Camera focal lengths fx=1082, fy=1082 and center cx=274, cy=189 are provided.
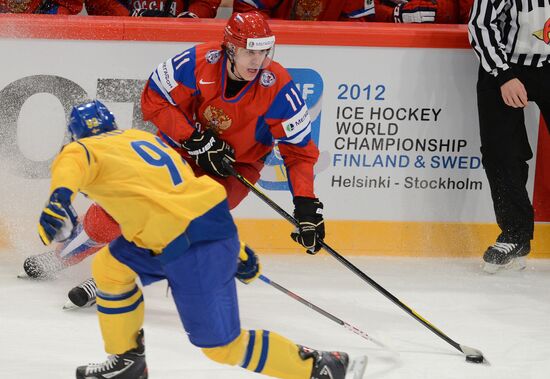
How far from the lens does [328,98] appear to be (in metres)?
5.00

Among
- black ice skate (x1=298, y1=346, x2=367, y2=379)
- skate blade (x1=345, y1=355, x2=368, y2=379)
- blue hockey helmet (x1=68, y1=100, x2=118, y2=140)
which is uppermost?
blue hockey helmet (x1=68, y1=100, x2=118, y2=140)

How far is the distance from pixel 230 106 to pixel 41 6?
4.95 feet

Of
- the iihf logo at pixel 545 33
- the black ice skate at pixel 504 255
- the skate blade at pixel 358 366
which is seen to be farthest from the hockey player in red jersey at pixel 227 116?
the iihf logo at pixel 545 33

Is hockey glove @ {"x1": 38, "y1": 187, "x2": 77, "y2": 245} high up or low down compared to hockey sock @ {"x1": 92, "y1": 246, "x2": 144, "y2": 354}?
up

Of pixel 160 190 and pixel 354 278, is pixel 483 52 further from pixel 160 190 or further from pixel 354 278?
pixel 160 190

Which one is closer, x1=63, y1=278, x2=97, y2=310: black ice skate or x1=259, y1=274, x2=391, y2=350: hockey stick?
x1=259, y1=274, x2=391, y2=350: hockey stick

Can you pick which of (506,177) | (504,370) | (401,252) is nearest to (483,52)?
(506,177)

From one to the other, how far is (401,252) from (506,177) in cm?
62

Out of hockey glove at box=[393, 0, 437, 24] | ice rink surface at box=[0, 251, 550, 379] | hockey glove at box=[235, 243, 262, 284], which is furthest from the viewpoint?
hockey glove at box=[393, 0, 437, 24]

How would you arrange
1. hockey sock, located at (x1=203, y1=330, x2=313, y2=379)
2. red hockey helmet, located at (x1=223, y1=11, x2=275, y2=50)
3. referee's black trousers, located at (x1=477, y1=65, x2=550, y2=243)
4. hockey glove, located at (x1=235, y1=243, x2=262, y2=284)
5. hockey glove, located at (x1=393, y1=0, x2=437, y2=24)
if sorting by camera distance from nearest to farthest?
hockey sock, located at (x1=203, y1=330, x2=313, y2=379), hockey glove, located at (x1=235, y1=243, x2=262, y2=284), red hockey helmet, located at (x1=223, y1=11, x2=275, y2=50), referee's black trousers, located at (x1=477, y1=65, x2=550, y2=243), hockey glove, located at (x1=393, y1=0, x2=437, y2=24)

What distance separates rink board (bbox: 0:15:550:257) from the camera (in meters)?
4.88

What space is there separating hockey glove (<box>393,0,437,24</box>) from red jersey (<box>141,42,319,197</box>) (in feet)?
4.10

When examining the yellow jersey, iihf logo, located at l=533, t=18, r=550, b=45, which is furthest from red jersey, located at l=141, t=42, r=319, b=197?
iihf logo, located at l=533, t=18, r=550, b=45

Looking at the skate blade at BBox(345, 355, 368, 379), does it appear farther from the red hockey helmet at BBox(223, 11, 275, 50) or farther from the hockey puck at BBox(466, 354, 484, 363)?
the red hockey helmet at BBox(223, 11, 275, 50)
